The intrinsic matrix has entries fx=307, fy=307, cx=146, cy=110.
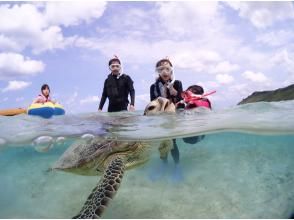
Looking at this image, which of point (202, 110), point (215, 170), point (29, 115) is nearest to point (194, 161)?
point (215, 170)

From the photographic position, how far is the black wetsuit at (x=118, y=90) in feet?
32.7

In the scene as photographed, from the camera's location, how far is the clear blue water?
24.8 feet

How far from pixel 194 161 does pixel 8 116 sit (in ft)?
25.4

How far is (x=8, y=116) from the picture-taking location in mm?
12609

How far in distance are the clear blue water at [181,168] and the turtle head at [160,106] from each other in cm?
33

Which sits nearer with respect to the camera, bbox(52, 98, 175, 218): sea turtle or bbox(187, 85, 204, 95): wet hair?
bbox(52, 98, 175, 218): sea turtle

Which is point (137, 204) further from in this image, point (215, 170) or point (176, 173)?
point (215, 170)

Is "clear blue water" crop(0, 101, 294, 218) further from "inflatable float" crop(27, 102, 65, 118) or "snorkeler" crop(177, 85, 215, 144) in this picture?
"snorkeler" crop(177, 85, 215, 144)

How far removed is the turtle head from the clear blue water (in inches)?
12.8

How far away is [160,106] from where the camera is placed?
7500 mm

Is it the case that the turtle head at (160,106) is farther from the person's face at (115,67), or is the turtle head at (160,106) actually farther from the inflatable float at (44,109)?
the inflatable float at (44,109)

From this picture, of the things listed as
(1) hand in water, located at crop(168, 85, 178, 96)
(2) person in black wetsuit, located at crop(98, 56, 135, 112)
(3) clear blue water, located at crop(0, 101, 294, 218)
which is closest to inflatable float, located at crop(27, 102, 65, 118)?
(3) clear blue water, located at crop(0, 101, 294, 218)

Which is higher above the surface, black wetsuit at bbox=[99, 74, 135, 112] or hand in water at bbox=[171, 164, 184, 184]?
black wetsuit at bbox=[99, 74, 135, 112]

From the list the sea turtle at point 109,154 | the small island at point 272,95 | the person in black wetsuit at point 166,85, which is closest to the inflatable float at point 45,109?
the sea turtle at point 109,154
